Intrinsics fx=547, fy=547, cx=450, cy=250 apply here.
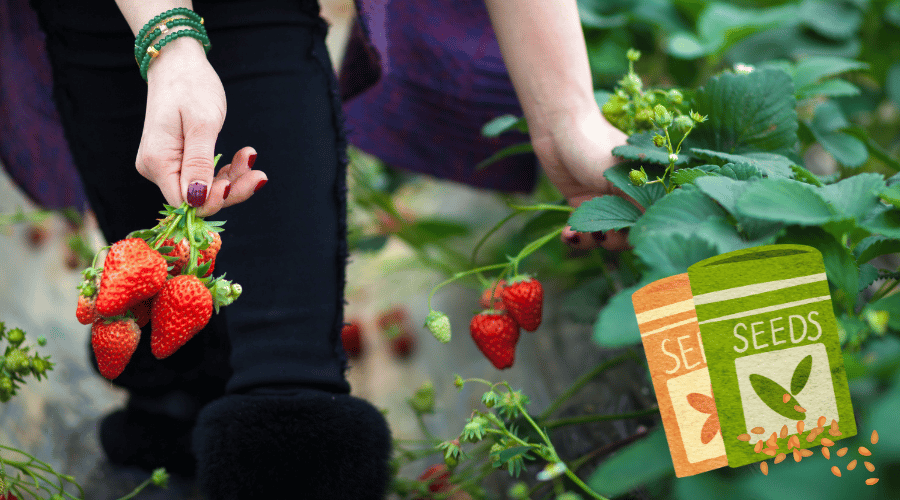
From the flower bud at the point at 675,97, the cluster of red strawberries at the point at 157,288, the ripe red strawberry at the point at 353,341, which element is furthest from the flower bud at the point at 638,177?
the ripe red strawberry at the point at 353,341

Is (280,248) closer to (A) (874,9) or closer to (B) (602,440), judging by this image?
(B) (602,440)

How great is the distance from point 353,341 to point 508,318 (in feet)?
2.10

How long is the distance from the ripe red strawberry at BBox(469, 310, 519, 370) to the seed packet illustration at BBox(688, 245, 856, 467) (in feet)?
0.90

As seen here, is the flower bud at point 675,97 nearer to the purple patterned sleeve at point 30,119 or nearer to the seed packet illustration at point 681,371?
the seed packet illustration at point 681,371

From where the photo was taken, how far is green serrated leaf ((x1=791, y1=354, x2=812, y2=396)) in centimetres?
38

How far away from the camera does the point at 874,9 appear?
1.22 metres

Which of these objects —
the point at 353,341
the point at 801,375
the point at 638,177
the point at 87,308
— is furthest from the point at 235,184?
the point at 353,341

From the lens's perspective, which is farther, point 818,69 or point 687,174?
point 818,69

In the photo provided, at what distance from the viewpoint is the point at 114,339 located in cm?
44

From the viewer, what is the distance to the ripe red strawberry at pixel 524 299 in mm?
618

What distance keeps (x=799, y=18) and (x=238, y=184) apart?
1.26 m

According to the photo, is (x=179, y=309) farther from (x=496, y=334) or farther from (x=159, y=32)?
(x=496, y=334)

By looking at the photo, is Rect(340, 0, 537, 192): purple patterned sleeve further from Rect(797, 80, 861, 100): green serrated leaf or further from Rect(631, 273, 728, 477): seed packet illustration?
Rect(631, 273, 728, 477): seed packet illustration

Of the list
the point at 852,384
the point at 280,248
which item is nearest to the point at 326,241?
the point at 280,248
